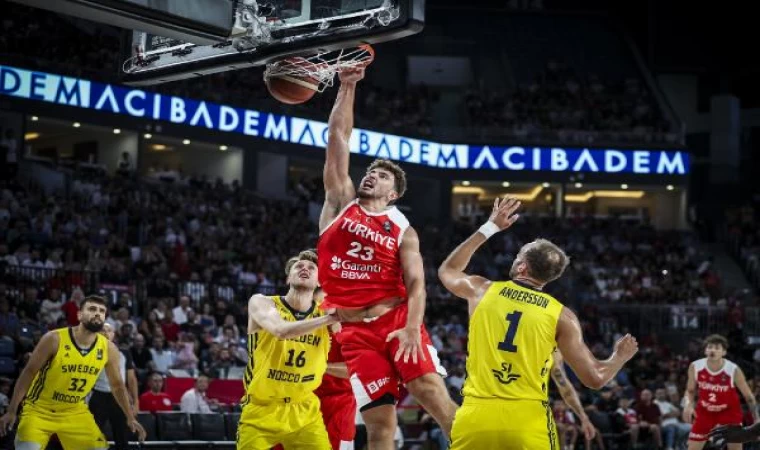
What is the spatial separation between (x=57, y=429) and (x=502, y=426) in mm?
5075

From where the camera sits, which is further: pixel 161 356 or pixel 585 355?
pixel 161 356

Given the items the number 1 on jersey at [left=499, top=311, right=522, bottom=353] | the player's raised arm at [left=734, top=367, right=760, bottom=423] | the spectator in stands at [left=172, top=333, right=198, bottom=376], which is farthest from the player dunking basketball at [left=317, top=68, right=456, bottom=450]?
the spectator in stands at [left=172, top=333, right=198, bottom=376]

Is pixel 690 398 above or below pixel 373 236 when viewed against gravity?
below

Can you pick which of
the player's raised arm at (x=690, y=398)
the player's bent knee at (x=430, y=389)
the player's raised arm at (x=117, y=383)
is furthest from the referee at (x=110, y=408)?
the player's raised arm at (x=690, y=398)

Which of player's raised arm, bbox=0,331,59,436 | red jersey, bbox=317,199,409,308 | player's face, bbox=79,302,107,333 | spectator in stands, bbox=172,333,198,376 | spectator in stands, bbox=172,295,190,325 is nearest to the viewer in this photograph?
red jersey, bbox=317,199,409,308

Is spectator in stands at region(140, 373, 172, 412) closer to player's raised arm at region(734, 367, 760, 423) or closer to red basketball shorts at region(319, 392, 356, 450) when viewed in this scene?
red basketball shorts at region(319, 392, 356, 450)

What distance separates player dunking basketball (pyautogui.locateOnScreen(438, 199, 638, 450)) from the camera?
21.4 ft

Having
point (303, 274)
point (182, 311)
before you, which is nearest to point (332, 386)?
point (303, 274)

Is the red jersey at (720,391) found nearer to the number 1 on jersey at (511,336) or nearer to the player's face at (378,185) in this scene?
the player's face at (378,185)

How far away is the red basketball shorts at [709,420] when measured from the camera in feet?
46.3

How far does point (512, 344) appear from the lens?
21.7 ft

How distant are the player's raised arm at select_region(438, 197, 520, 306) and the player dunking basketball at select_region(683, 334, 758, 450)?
7.82 metres

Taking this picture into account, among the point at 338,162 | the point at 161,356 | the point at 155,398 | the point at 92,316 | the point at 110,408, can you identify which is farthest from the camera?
the point at 161,356

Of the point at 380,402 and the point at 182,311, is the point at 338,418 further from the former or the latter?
the point at 182,311
